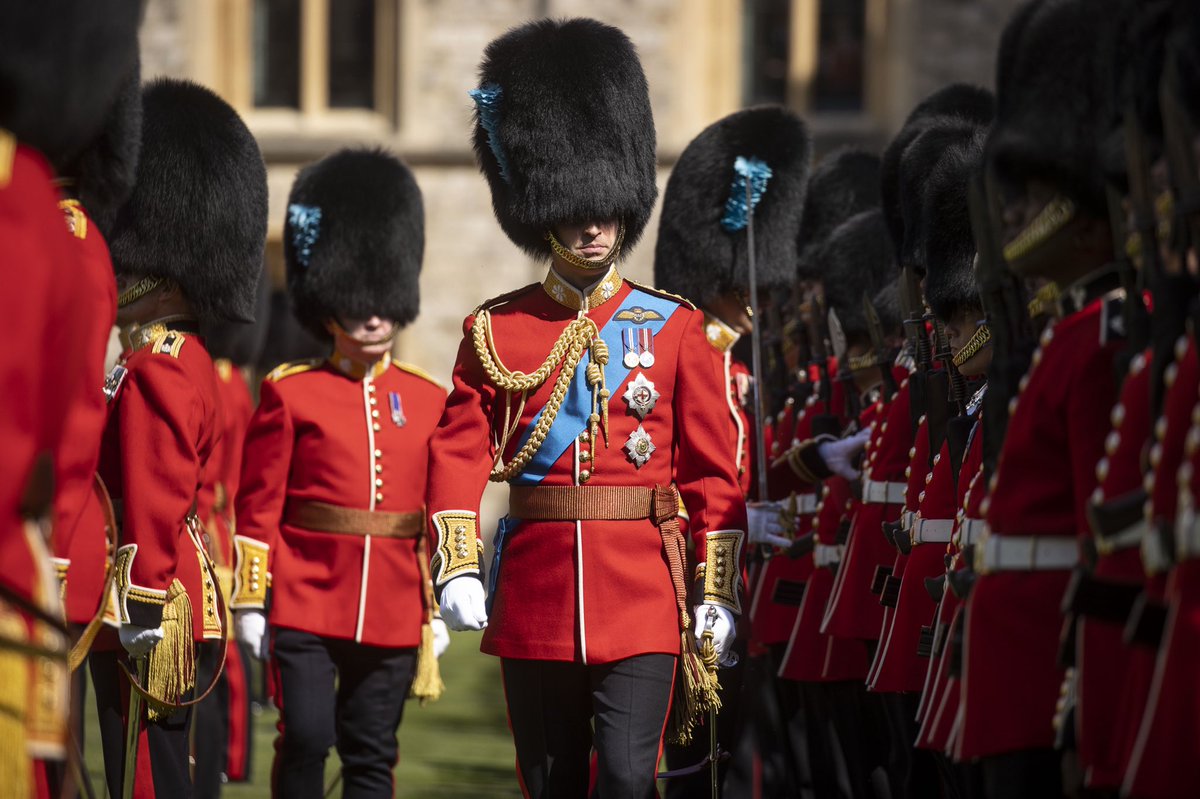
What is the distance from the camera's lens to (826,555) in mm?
6234

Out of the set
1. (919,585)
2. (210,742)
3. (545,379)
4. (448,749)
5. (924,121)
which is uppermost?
(924,121)

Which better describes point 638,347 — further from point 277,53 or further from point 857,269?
point 277,53

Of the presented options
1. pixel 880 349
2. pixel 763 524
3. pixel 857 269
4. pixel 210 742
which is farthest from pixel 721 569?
pixel 857 269

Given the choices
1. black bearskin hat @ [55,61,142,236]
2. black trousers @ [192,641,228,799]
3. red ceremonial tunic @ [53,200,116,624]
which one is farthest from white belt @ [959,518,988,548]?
black trousers @ [192,641,228,799]

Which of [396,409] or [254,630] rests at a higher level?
[396,409]

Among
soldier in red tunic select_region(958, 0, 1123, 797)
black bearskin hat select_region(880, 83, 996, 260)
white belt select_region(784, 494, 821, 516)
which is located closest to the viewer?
soldier in red tunic select_region(958, 0, 1123, 797)

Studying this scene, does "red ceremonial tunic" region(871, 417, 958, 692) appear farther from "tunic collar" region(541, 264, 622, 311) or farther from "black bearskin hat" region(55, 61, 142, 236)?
"black bearskin hat" region(55, 61, 142, 236)

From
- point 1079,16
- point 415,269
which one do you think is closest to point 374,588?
point 415,269

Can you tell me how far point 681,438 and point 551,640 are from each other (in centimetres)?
57

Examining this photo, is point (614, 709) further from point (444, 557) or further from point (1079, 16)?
point (1079, 16)

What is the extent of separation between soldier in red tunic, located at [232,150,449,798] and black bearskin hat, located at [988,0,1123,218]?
2703 mm

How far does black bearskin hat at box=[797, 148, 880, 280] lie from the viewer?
7.85 meters

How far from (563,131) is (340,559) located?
1598 millimetres

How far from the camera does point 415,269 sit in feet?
21.5
